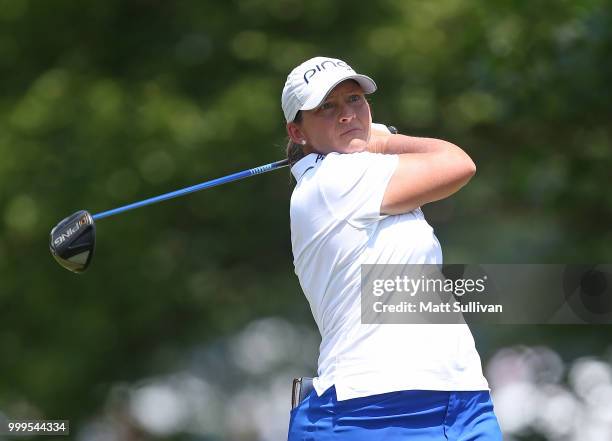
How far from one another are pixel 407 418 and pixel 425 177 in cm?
69

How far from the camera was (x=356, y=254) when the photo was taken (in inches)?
154

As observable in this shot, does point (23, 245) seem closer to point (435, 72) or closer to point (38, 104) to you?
point (38, 104)

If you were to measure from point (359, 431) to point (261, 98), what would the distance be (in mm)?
6806

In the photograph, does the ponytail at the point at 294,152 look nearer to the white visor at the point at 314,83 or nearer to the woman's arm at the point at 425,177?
the white visor at the point at 314,83

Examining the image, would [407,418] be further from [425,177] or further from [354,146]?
[354,146]

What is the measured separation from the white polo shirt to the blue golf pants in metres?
0.03

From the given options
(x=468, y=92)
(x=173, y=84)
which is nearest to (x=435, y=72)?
(x=468, y=92)

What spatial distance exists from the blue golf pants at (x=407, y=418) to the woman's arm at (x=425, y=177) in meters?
0.55

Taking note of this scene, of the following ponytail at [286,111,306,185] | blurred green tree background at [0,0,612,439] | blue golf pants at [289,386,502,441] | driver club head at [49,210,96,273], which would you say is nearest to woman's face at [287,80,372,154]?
ponytail at [286,111,306,185]

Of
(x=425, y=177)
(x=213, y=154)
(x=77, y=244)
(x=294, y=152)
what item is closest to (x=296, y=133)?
(x=294, y=152)

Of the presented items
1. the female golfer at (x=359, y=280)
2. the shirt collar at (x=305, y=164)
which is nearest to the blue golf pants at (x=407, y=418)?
the female golfer at (x=359, y=280)

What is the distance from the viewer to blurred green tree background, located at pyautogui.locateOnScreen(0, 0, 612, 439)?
10.3m

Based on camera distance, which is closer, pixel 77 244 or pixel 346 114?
pixel 346 114

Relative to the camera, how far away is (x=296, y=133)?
425cm
